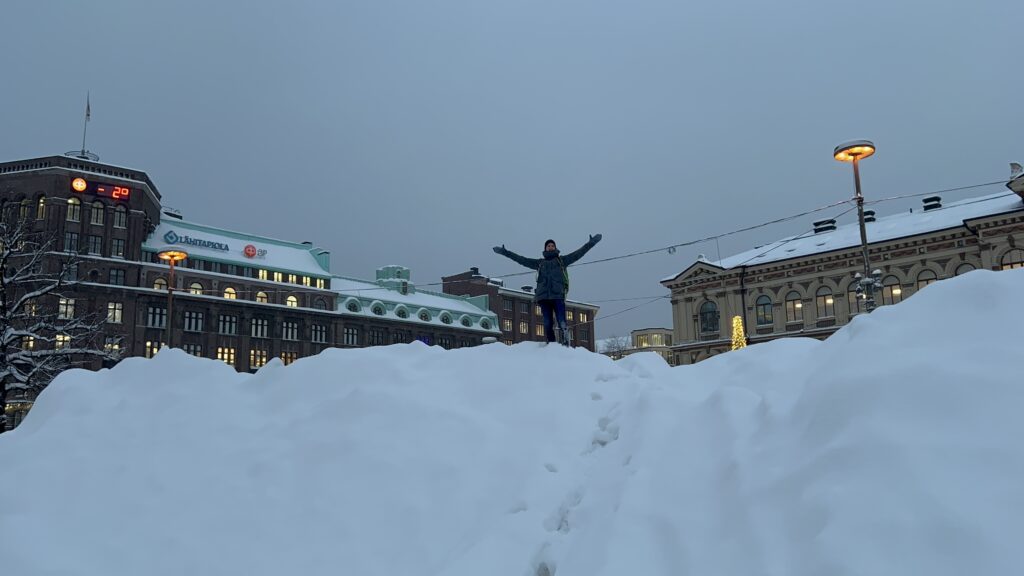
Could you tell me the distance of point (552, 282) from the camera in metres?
12.6

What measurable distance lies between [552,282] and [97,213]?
57422 mm

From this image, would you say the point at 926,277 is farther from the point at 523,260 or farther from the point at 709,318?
the point at 523,260

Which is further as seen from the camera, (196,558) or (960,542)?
(196,558)

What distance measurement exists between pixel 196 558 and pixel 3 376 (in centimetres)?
1769

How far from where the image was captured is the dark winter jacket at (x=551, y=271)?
1262 cm

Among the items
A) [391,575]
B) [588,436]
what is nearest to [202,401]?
[391,575]

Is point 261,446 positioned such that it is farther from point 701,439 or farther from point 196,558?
point 701,439

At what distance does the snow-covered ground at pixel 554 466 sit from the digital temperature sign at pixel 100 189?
55.1m

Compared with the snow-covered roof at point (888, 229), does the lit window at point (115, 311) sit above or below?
below

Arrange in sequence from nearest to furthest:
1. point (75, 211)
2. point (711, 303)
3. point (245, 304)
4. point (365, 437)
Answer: point (365, 437) < point (711, 303) < point (75, 211) < point (245, 304)

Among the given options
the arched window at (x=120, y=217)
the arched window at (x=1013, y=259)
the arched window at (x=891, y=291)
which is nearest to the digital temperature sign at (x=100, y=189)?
the arched window at (x=120, y=217)

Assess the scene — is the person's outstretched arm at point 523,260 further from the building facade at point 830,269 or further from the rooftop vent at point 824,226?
the rooftop vent at point 824,226

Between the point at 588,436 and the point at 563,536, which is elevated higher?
the point at 588,436

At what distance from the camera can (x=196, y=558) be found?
603 cm
